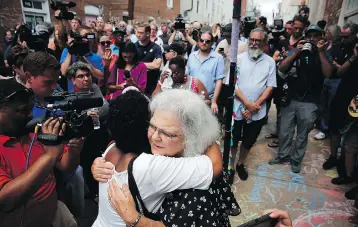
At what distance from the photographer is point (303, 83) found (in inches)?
130

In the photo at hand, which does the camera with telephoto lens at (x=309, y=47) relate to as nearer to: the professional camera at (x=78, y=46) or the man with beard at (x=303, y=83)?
the man with beard at (x=303, y=83)

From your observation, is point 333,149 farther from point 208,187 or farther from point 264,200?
point 208,187

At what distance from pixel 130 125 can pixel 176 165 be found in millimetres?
388

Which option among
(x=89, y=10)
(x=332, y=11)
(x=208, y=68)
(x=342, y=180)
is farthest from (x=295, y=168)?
(x=89, y=10)

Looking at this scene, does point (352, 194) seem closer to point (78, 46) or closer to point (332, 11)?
point (78, 46)

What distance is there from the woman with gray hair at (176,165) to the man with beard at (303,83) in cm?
233

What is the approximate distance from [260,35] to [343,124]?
1594mm

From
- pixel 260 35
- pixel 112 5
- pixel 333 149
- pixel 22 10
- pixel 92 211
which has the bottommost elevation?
pixel 92 211

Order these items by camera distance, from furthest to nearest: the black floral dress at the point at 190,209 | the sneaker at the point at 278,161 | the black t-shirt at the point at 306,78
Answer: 1. the sneaker at the point at 278,161
2. the black t-shirt at the point at 306,78
3. the black floral dress at the point at 190,209

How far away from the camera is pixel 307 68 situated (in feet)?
10.7

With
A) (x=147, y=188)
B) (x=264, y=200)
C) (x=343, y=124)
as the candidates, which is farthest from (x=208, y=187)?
(x=343, y=124)

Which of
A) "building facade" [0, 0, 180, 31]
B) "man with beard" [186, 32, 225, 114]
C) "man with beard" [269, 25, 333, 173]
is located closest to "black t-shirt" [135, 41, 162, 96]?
"man with beard" [186, 32, 225, 114]

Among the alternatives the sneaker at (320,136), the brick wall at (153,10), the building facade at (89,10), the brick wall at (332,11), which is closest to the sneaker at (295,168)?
the sneaker at (320,136)

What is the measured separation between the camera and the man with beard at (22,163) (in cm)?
128
